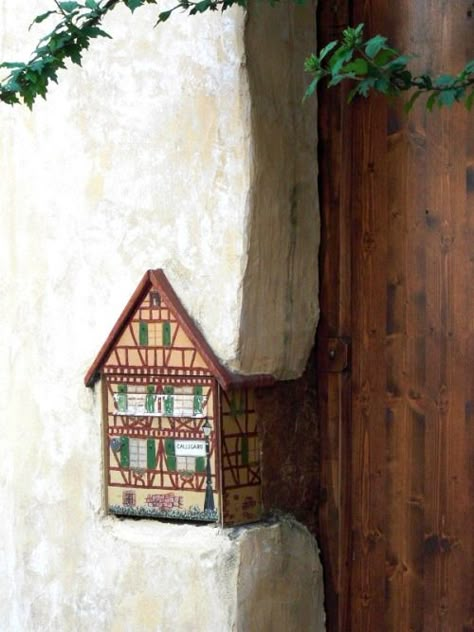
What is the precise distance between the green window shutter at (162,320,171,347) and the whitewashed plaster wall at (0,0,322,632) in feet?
0.21

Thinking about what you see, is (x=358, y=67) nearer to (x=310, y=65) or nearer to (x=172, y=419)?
(x=310, y=65)

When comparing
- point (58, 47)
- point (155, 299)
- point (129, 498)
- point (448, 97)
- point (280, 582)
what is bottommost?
point (280, 582)

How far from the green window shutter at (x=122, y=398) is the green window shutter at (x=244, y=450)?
287mm

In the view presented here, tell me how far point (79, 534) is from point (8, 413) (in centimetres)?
37

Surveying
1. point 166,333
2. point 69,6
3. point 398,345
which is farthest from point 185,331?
point 69,6

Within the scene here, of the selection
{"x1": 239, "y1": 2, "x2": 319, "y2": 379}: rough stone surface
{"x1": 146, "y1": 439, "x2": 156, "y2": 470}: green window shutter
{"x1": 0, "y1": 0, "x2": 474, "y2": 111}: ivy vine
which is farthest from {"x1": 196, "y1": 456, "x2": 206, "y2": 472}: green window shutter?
{"x1": 0, "y1": 0, "x2": 474, "y2": 111}: ivy vine

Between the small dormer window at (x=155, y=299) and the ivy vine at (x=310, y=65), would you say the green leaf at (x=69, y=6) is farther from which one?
the small dormer window at (x=155, y=299)

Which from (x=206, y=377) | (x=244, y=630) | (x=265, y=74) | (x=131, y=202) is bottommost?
(x=244, y=630)

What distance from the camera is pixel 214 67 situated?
2959mm

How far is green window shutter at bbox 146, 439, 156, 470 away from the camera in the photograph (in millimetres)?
3023

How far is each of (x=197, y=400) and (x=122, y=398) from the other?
212 millimetres

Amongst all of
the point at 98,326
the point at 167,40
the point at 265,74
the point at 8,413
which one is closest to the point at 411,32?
the point at 265,74

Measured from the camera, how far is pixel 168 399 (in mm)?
2998

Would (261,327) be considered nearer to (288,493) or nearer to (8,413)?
(288,493)
